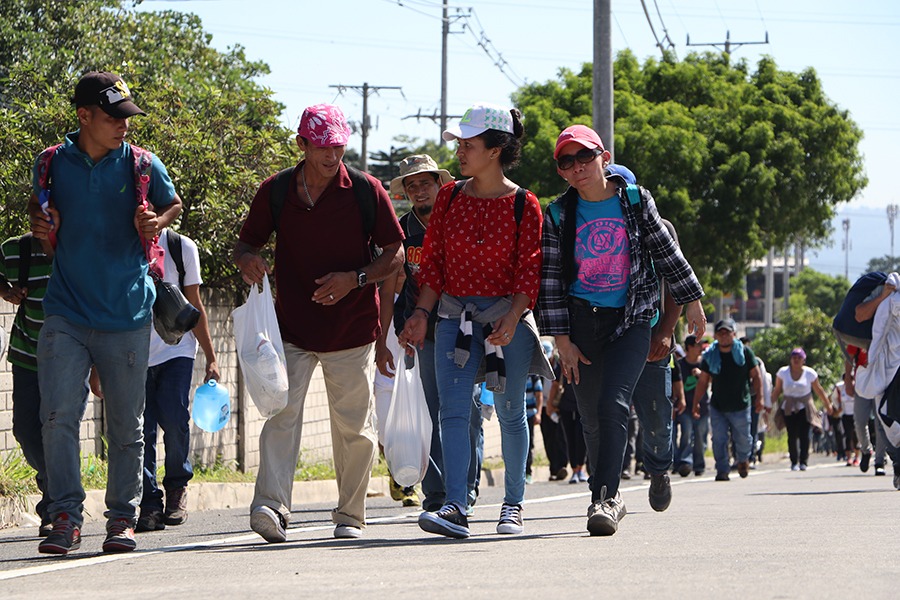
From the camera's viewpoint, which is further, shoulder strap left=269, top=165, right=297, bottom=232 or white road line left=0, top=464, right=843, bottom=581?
shoulder strap left=269, top=165, right=297, bottom=232

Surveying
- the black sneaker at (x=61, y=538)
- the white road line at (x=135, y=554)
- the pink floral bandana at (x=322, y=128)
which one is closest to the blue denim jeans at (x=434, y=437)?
the white road line at (x=135, y=554)

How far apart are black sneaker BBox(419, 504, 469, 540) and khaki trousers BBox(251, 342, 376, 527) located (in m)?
0.47

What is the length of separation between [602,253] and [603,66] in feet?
35.9

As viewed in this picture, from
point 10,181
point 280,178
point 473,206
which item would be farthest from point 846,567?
point 10,181

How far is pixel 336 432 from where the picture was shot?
7922 mm

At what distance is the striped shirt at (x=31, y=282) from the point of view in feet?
27.5

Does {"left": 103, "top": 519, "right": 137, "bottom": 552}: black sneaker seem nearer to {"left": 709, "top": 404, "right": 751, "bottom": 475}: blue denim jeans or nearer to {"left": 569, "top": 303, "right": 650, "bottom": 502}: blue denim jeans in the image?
{"left": 569, "top": 303, "right": 650, "bottom": 502}: blue denim jeans

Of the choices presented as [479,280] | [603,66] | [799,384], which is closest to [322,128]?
[479,280]

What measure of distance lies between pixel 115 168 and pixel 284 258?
100cm

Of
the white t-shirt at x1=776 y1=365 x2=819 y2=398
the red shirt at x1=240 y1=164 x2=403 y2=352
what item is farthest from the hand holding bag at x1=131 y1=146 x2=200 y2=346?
the white t-shirt at x1=776 y1=365 x2=819 y2=398

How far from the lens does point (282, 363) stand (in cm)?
740

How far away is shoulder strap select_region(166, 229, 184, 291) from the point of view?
30.2 feet

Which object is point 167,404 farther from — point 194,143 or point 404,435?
point 194,143

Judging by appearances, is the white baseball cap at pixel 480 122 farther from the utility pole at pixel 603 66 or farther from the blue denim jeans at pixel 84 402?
the utility pole at pixel 603 66
